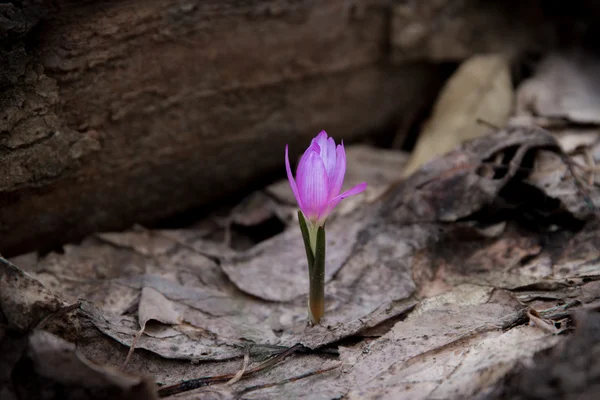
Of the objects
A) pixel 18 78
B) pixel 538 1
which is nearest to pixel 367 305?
pixel 18 78

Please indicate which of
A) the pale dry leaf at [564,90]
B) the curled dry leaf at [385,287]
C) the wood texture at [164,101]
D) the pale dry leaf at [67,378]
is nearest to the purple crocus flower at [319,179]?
the curled dry leaf at [385,287]

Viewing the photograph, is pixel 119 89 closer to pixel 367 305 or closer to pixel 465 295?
pixel 367 305

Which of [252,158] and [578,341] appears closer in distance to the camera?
[578,341]

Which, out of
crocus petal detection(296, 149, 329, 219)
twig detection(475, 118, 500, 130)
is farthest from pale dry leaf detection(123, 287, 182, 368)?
twig detection(475, 118, 500, 130)

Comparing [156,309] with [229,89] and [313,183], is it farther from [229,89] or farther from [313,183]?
[229,89]

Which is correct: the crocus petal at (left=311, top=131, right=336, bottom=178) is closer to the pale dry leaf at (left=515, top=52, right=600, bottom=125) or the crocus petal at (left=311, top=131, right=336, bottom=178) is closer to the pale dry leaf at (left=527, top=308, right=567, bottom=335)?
the pale dry leaf at (left=527, top=308, right=567, bottom=335)

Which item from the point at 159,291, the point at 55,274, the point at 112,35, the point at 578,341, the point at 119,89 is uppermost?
the point at 112,35

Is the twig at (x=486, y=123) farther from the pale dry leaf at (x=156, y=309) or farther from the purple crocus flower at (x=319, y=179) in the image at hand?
the pale dry leaf at (x=156, y=309)
